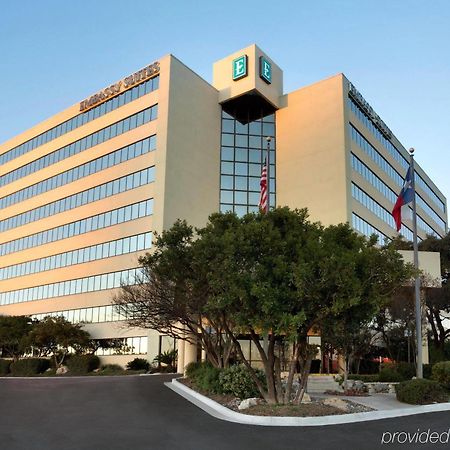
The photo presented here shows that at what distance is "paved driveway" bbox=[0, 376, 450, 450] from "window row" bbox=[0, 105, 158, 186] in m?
33.3

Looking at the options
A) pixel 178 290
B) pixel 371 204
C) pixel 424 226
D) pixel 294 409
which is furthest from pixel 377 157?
pixel 294 409

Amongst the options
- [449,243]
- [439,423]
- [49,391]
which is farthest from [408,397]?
[449,243]

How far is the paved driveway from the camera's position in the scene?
11984 millimetres

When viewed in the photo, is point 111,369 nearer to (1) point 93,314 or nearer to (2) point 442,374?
(1) point 93,314

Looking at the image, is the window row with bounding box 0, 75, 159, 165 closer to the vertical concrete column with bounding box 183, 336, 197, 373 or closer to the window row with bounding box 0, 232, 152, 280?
the window row with bounding box 0, 232, 152, 280

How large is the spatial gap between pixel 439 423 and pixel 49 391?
15.6m

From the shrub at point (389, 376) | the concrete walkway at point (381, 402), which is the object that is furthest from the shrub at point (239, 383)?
the shrub at point (389, 376)

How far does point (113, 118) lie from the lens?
171ft

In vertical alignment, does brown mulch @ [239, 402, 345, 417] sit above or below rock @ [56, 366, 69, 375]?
above

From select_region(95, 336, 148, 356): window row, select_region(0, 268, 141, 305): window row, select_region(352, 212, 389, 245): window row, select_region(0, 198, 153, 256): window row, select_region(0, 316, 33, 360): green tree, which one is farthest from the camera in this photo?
select_region(352, 212, 389, 245): window row

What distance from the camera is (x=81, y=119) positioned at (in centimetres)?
5647

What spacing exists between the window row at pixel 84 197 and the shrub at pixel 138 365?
593 inches

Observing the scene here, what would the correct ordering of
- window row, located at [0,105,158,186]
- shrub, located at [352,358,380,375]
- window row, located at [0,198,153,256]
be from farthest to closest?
1. window row, located at [0,105,158,186]
2. window row, located at [0,198,153,256]
3. shrub, located at [352,358,380,375]

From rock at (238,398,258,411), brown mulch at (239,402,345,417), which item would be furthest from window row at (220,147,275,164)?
brown mulch at (239,402,345,417)
